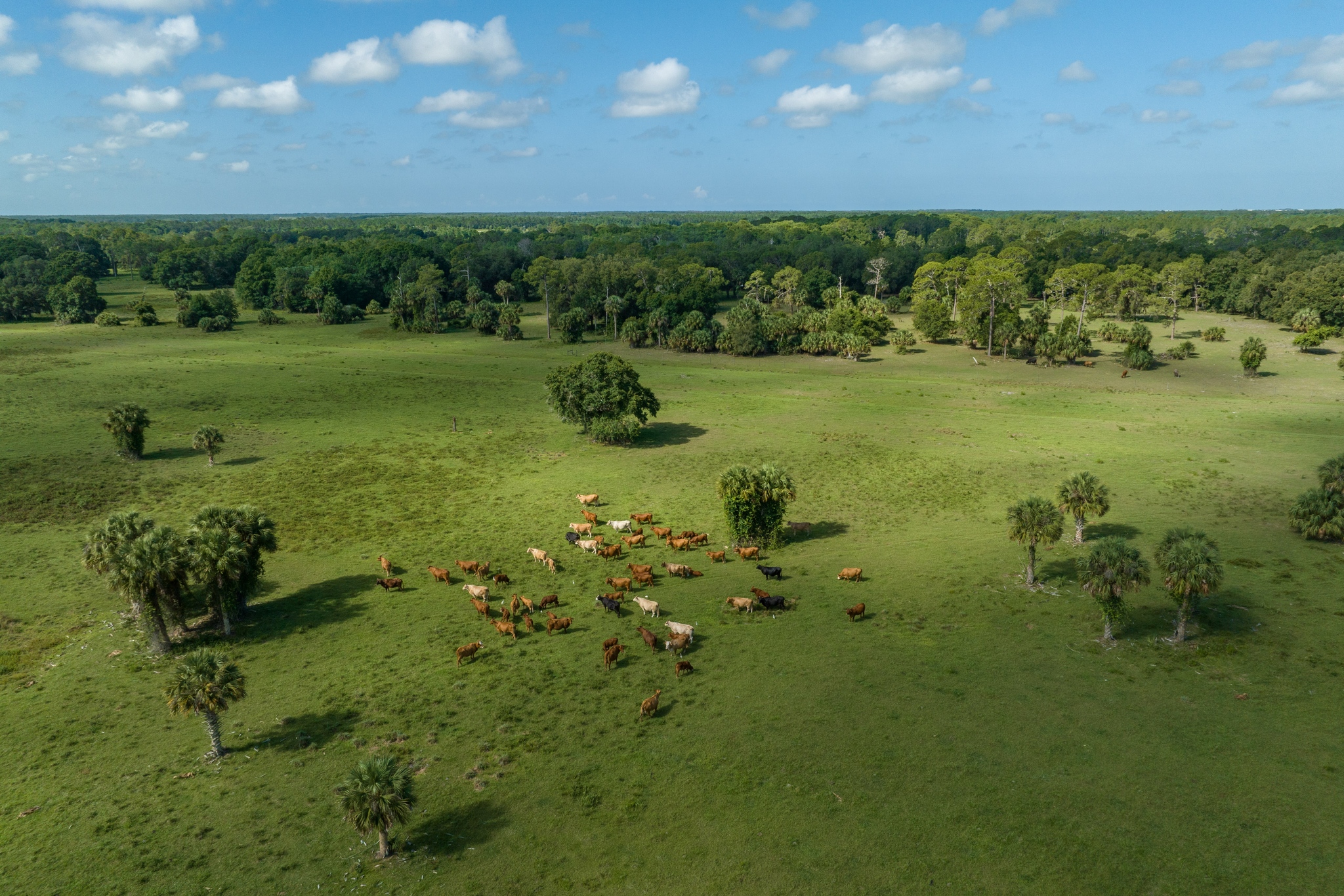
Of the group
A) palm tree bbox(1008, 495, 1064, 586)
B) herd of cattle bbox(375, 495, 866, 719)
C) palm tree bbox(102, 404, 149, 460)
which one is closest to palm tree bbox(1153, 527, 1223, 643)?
palm tree bbox(1008, 495, 1064, 586)

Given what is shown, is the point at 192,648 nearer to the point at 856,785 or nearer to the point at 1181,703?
the point at 856,785

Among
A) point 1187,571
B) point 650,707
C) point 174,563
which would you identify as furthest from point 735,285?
point 650,707

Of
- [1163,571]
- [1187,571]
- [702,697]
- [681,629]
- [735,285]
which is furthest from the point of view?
[735,285]

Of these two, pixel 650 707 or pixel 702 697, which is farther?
pixel 702 697

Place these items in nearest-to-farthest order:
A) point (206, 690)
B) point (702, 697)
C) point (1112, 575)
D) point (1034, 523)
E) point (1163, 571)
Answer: point (206, 690), point (702, 697), point (1112, 575), point (1163, 571), point (1034, 523)

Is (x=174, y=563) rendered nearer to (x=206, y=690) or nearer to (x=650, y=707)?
(x=206, y=690)

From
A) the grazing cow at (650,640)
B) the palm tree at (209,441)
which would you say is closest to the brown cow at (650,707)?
the grazing cow at (650,640)

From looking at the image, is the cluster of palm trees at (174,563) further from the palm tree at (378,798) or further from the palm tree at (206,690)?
the palm tree at (378,798)

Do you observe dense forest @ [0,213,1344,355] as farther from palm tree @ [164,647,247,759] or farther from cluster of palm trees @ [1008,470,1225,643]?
palm tree @ [164,647,247,759]
